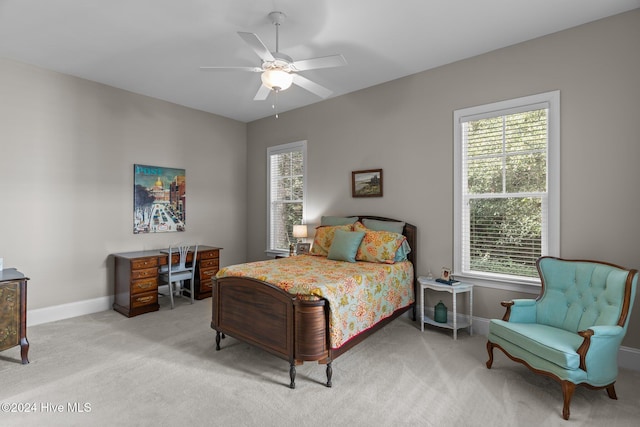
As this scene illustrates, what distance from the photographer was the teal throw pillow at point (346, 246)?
12.2ft

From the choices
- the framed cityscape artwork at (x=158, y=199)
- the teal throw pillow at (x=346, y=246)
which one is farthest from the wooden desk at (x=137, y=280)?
the teal throw pillow at (x=346, y=246)

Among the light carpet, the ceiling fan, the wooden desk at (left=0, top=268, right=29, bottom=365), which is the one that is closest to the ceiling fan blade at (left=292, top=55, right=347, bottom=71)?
the ceiling fan

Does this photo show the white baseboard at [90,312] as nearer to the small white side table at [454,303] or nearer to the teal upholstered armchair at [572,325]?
the small white side table at [454,303]

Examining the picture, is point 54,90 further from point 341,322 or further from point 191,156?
point 341,322

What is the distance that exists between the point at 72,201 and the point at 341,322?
3743 mm

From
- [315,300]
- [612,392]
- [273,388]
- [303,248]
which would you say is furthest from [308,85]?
[612,392]

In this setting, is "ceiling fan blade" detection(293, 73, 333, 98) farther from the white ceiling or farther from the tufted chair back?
the tufted chair back

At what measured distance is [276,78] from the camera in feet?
8.68

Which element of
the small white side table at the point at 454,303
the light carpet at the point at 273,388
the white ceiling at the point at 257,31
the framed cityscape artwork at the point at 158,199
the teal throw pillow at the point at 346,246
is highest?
the white ceiling at the point at 257,31

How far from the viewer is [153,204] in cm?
482

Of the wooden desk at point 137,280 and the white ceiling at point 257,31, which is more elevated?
the white ceiling at point 257,31

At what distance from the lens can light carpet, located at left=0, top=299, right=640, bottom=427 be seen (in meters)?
2.11

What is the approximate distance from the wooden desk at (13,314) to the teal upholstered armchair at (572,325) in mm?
4042

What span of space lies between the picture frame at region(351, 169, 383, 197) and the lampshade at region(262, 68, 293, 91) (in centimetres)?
200
